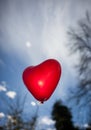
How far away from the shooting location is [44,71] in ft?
14.0

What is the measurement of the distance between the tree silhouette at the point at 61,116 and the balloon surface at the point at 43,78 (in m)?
7.25

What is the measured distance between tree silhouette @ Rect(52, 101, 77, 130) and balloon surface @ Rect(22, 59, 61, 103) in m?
7.25

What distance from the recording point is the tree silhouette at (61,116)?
1140 cm

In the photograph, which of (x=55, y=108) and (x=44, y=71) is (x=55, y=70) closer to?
(x=44, y=71)

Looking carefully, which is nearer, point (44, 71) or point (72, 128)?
point (44, 71)

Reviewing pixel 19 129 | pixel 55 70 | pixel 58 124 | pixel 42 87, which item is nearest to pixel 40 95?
pixel 42 87

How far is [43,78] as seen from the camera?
4238 millimetres

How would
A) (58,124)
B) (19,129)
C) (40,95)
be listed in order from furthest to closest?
(58,124) → (19,129) → (40,95)

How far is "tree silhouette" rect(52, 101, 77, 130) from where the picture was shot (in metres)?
11.4

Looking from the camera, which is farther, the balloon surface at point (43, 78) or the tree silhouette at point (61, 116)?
the tree silhouette at point (61, 116)

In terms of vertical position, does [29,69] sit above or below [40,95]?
above

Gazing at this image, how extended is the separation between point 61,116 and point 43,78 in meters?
7.64

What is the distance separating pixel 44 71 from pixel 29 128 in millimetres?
5646

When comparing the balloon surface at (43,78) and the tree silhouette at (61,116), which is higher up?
the tree silhouette at (61,116)
